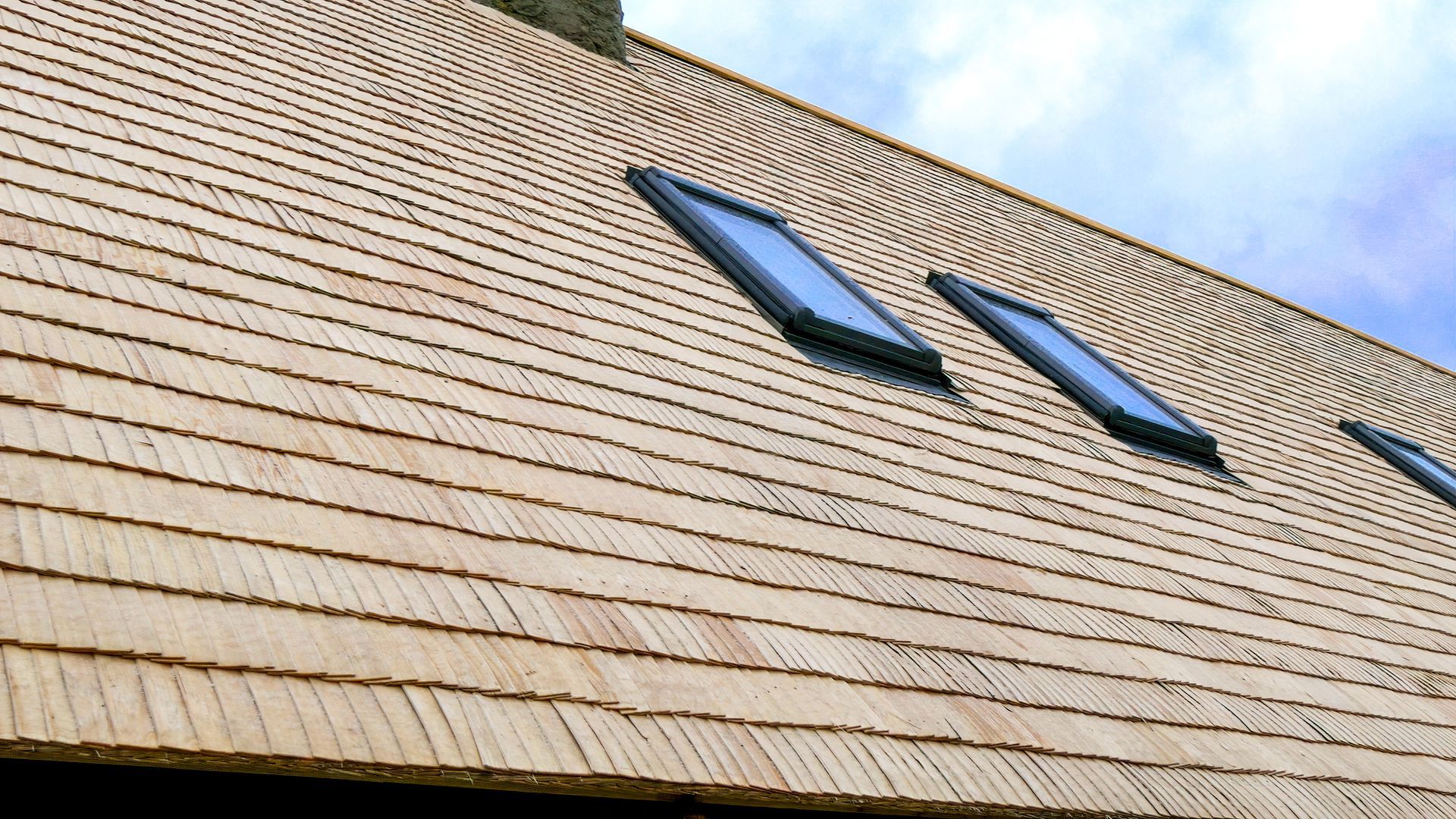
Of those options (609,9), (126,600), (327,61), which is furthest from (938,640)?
(609,9)

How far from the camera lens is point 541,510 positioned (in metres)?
2.66

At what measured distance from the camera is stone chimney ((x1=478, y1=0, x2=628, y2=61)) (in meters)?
6.73

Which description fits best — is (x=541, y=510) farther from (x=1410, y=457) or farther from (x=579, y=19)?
(x=1410, y=457)

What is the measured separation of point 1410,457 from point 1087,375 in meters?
2.98

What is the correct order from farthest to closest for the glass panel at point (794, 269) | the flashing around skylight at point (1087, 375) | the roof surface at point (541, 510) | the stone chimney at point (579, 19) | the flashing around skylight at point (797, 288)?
the stone chimney at point (579, 19) < the flashing around skylight at point (1087, 375) < the glass panel at point (794, 269) < the flashing around skylight at point (797, 288) < the roof surface at point (541, 510)

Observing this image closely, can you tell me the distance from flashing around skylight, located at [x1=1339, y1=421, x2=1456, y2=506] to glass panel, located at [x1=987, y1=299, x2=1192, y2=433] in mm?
2438

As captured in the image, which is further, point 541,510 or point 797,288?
point 797,288

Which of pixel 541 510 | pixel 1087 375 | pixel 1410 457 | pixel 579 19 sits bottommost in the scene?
pixel 541 510

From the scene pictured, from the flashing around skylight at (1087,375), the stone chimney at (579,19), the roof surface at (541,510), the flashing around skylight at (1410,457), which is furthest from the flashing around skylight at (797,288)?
the flashing around skylight at (1410,457)

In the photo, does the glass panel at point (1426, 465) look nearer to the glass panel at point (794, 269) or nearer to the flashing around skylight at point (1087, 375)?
the flashing around skylight at point (1087, 375)

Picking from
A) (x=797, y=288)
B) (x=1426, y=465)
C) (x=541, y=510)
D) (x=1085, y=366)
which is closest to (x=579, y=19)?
(x=797, y=288)

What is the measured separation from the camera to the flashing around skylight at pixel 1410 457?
7.05 meters

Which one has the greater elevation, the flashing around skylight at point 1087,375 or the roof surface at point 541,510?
the flashing around skylight at point 1087,375

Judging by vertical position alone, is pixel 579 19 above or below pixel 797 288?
above
